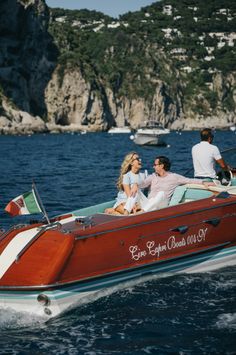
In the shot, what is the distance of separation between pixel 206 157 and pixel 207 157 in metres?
0.02

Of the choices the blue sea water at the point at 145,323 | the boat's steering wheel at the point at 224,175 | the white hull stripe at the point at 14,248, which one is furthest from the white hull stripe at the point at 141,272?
the boat's steering wheel at the point at 224,175

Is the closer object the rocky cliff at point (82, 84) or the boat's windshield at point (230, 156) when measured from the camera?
the boat's windshield at point (230, 156)

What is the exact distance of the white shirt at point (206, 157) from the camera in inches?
441

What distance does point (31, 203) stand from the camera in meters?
8.66

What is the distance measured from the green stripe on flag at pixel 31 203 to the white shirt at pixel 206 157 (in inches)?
148

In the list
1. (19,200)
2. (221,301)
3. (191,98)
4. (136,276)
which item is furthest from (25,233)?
(191,98)

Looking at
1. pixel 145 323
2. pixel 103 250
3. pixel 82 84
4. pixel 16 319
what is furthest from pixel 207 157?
pixel 82 84

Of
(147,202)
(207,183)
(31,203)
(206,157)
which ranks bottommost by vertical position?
(147,202)

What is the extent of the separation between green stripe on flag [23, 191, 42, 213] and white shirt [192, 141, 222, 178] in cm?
375

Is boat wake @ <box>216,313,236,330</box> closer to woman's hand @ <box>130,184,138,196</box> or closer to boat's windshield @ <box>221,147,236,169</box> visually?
woman's hand @ <box>130,184,138,196</box>

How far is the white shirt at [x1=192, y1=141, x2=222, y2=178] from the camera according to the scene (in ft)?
36.7

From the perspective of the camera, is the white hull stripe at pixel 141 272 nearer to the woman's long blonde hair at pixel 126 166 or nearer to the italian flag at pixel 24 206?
the italian flag at pixel 24 206

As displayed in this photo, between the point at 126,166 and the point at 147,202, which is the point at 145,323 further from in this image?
the point at 126,166

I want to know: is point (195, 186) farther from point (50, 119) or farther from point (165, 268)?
point (50, 119)
